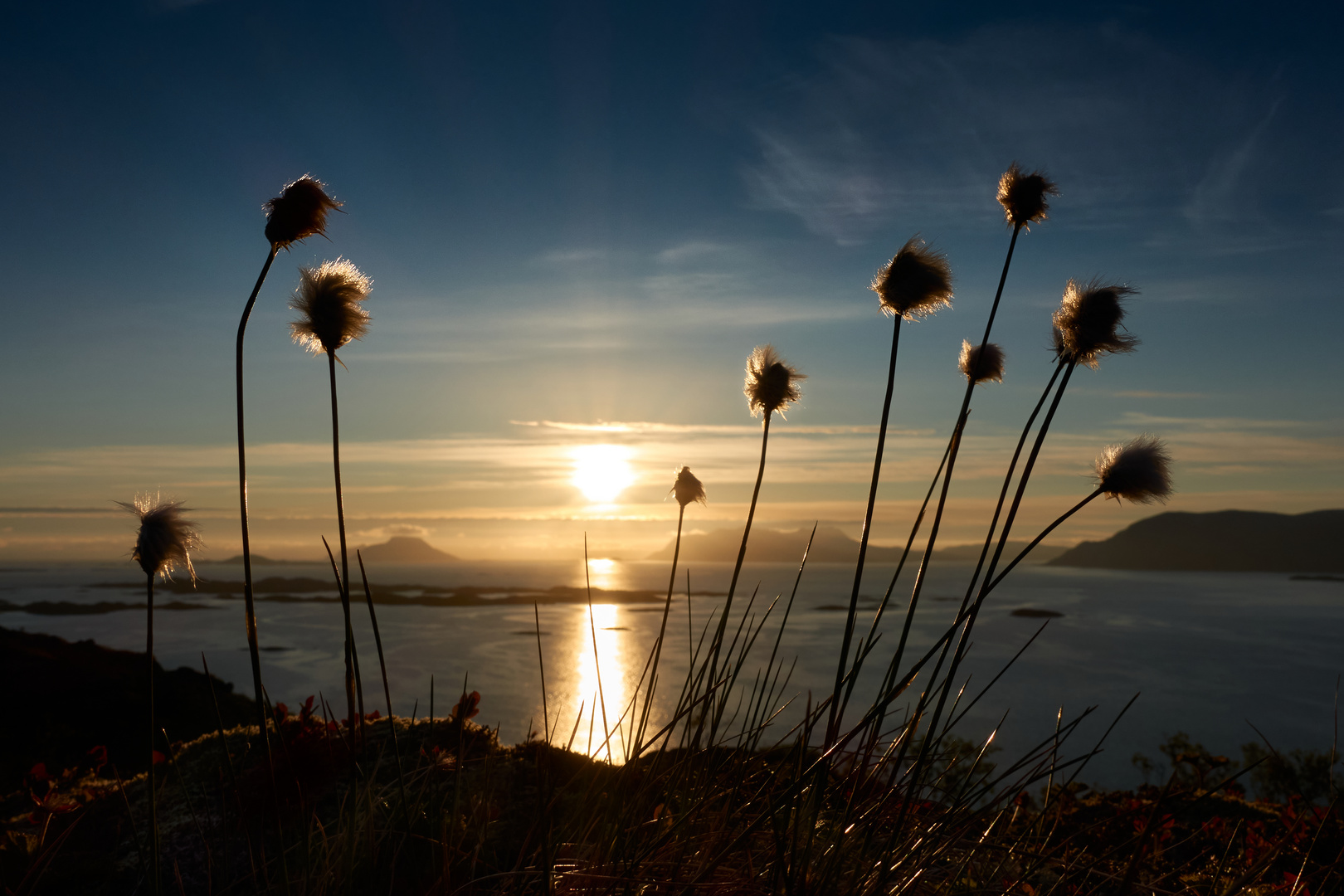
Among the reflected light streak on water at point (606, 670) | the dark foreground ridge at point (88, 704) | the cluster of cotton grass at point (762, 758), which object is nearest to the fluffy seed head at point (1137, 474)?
the cluster of cotton grass at point (762, 758)

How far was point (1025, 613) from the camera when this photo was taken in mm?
83000

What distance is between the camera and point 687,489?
120 inches

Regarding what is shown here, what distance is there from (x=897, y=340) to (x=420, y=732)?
3373mm

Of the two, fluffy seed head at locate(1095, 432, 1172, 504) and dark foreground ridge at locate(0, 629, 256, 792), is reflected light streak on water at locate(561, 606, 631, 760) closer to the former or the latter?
dark foreground ridge at locate(0, 629, 256, 792)

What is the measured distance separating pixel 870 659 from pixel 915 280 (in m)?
66.3

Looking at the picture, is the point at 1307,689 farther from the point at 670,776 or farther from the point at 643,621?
the point at 670,776

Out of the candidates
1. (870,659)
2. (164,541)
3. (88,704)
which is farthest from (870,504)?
(870,659)

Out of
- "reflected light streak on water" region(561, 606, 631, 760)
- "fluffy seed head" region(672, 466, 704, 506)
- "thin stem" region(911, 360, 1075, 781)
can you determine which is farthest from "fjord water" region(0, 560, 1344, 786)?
"thin stem" region(911, 360, 1075, 781)

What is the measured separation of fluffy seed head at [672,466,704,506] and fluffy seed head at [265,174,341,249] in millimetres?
1608

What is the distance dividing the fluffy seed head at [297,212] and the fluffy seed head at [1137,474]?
2299 millimetres

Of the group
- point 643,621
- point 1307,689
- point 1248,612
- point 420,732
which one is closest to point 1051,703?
point 1307,689

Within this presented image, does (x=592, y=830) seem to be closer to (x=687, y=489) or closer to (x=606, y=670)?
(x=687, y=489)

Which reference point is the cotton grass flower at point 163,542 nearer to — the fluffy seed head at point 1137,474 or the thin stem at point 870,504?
the thin stem at point 870,504

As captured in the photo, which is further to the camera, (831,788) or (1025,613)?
(1025,613)
